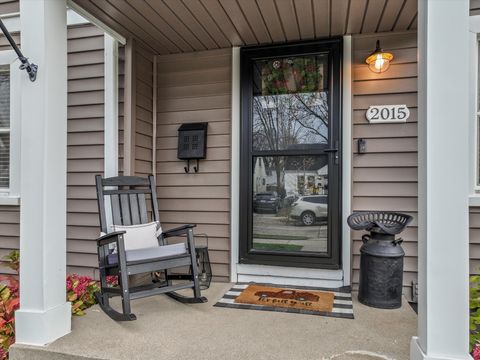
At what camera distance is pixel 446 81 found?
5.06ft

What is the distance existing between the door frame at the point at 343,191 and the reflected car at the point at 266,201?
0.56 ft

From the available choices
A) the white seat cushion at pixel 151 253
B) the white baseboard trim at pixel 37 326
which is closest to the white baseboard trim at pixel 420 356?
the white seat cushion at pixel 151 253

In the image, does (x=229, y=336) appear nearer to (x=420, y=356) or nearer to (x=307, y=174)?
(x=420, y=356)

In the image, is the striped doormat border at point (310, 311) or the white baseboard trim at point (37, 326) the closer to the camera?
the white baseboard trim at point (37, 326)

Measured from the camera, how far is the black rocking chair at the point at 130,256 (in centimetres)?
223

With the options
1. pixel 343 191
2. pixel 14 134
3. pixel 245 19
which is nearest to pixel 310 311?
pixel 343 191

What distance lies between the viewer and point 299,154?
307 cm

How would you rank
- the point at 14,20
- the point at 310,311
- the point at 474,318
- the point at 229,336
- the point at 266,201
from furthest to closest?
the point at 14,20 < the point at 266,201 < the point at 310,311 < the point at 229,336 < the point at 474,318

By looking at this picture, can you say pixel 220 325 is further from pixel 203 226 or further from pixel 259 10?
pixel 259 10

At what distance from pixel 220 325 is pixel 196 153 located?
1619 millimetres

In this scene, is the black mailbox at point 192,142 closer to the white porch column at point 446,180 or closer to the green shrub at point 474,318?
the white porch column at point 446,180

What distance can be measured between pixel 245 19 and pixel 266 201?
5.18 ft

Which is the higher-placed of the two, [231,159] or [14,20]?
[14,20]

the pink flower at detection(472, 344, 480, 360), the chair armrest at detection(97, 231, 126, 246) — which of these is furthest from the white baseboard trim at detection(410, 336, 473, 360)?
the chair armrest at detection(97, 231, 126, 246)
